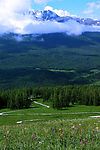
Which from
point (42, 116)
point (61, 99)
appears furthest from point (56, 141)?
point (61, 99)

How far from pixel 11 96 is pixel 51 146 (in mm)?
160360

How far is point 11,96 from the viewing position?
174m

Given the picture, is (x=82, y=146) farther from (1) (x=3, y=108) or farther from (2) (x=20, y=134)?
(1) (x=3, y=108)

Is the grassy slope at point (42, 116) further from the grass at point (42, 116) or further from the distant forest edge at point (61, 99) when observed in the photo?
the distant forest edge at point (61, 99)

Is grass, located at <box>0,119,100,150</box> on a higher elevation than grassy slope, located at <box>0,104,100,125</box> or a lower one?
higher

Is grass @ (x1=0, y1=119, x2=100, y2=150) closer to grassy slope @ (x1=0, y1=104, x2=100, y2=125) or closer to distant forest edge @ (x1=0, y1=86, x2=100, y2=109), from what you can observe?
grassy slope @ (x1=0, y1=104, x2=100, y2=125)

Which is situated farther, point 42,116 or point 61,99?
point 61,99

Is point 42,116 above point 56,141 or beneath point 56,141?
beneath

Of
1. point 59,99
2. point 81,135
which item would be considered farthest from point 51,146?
point 59,99

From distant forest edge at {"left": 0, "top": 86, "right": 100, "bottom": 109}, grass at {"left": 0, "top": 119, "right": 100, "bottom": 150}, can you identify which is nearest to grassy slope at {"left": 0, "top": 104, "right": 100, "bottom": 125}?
distant forest edge at {"left": 0, "top": 86, "right": 100, "bottom": 109}

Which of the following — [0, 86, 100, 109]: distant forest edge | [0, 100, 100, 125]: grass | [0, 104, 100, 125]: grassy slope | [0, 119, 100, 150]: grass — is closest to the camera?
[0, 119, 100, 150]: grass

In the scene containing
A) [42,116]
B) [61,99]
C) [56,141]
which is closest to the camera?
[56,141]

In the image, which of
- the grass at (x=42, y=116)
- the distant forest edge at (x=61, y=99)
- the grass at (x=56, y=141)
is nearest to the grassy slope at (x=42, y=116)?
the grass at (x=42, y=116)

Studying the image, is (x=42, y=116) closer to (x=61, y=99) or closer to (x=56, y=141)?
(x=61, y=99)
